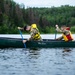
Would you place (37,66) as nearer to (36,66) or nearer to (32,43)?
(36,66)

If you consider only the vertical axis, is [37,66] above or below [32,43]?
above

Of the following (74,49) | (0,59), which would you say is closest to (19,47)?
(74,49)

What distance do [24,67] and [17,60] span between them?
204 cm

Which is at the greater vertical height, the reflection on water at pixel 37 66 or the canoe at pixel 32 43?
the reflection on water at pixel 37 66

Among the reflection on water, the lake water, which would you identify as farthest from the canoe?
the reflection on water

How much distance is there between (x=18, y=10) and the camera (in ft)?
368

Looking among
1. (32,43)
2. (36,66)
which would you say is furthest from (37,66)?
(32,43)

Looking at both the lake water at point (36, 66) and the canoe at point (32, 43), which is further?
the canoe at point (32, 43)

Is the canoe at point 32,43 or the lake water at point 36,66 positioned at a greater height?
the lake water at point 36,66

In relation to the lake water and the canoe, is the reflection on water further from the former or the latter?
the canoe

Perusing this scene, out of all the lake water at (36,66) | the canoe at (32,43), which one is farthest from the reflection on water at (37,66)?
the canoe at (32,43)

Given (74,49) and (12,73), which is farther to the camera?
(74,49)

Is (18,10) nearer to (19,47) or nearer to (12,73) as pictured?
(19,47)

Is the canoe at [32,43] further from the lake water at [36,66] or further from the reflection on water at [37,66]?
the reflection on water at [37,66]
